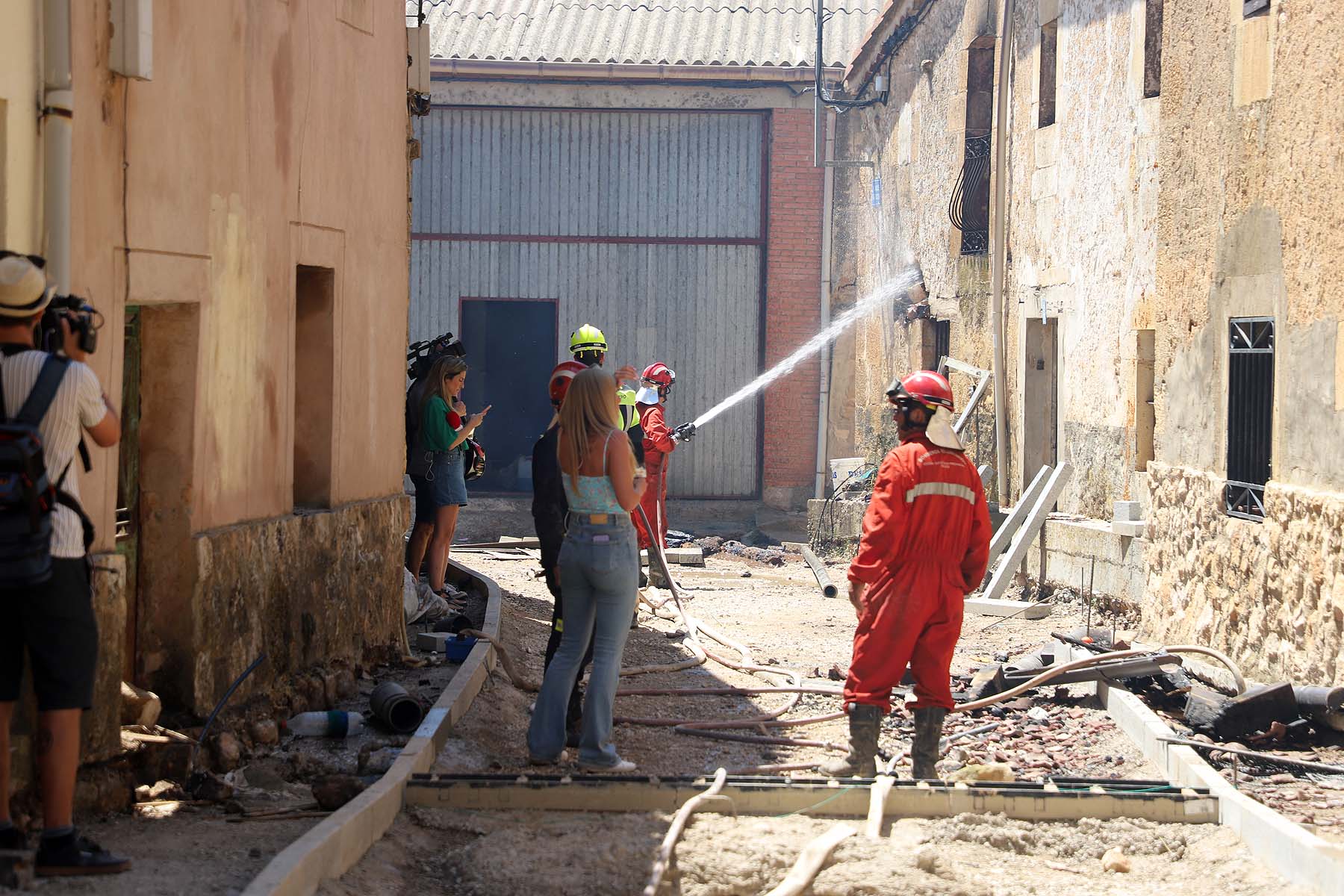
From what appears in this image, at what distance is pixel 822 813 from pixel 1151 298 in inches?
264

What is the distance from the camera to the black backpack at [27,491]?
15.4ft

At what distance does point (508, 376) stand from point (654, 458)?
9.00 m

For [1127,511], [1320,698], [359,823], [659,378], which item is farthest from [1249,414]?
[359,823]

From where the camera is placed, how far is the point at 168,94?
22.2 feet

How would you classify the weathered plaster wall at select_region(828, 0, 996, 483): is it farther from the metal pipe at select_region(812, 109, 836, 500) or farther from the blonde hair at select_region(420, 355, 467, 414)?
the blonde hair at select_region(420, 355, 467, 414)

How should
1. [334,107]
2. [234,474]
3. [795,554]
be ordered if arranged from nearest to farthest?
[234,474] → [334,107] → [795,554]

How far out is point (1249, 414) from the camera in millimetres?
9406

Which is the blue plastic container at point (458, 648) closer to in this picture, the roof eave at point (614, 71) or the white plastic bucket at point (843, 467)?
the white plastic bucket at point (843, 467)

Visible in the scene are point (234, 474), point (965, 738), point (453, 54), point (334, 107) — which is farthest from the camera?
point (453, 54)

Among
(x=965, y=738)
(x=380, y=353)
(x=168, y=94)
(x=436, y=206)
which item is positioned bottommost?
(x=965, y=738)

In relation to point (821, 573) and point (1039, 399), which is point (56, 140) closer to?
point (1039, 399)

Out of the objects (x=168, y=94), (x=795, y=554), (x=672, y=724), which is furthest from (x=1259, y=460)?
(x=795, y=554)

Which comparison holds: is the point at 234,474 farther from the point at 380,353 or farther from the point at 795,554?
the point at 795,554

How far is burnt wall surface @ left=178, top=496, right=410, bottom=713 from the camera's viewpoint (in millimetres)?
7133
